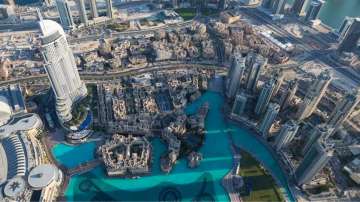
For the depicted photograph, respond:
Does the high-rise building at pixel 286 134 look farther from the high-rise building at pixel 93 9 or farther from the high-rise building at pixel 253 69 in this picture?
the high-rise building at pixel 93 9

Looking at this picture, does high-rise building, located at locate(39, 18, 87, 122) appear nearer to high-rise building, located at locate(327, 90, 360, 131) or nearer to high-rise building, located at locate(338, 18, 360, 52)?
high-rise building, located at locate(327, 90, 360, 131)

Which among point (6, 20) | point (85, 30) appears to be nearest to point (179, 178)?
point (85, 30)

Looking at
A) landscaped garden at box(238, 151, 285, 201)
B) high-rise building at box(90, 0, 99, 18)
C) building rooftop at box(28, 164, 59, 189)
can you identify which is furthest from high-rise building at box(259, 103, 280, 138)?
high-rise building at box(90, 0, 99, 18)

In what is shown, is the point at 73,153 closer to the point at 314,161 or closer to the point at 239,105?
the point at 239,105

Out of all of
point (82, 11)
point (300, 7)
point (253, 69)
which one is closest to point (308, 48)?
point (300, 7)

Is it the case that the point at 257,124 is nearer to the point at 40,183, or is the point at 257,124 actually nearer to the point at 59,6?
the point at 40,183
